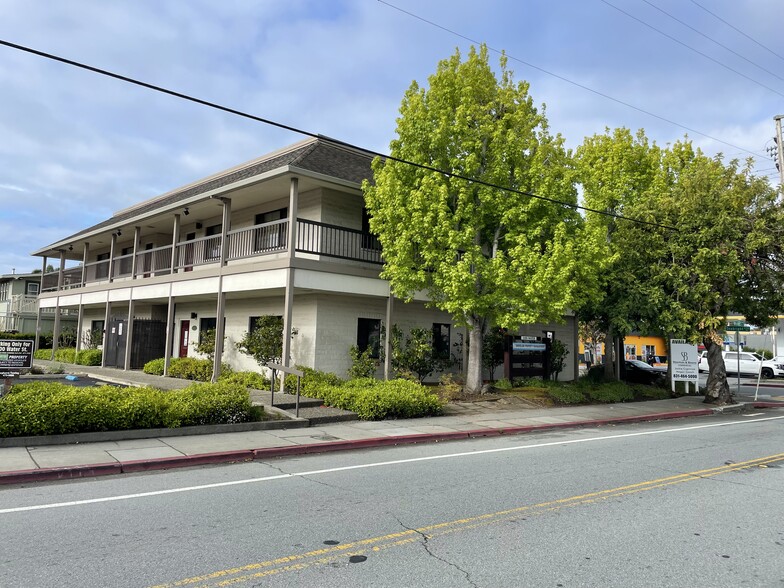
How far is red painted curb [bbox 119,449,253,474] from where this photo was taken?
27.5ft

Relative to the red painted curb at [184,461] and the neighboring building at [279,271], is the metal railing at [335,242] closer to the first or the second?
the neighboring building at [279,271]

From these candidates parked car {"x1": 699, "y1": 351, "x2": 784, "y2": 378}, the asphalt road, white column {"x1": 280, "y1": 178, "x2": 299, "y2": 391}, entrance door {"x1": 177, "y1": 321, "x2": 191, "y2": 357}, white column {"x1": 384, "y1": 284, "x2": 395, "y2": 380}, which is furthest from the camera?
parked car {"x1": 699, "y1": 351, "x2": 784, "y2": 378}

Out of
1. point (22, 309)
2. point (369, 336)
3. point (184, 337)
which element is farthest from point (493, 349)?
point (22, 309)

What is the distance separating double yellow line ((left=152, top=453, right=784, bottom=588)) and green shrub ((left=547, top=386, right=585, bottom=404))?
11005 mm

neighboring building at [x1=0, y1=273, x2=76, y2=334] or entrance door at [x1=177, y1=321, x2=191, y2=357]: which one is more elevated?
neighboring building at [x1=0, y1=273, x2=76, y2=334]

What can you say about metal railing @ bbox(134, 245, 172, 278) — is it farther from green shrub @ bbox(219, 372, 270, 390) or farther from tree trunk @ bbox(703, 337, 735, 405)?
tree trunk @ bbox(703, 337, 735, 405)

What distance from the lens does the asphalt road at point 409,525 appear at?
4.40m

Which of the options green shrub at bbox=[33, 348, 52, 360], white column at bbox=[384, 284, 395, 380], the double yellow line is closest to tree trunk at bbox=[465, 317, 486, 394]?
white column at bbox=[384, 284, 395, 380]

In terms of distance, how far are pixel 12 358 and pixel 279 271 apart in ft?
22.8

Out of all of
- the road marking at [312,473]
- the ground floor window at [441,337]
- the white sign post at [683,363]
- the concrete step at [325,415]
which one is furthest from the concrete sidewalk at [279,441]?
the white sign post at [683,363]

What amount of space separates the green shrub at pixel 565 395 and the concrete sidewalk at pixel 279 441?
117 centimetres

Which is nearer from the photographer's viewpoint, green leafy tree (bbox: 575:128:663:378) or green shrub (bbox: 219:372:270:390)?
green shrub (bbox: 219:372:270:390)

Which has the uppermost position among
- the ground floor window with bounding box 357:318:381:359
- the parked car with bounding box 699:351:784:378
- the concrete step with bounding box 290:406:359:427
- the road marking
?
the ground floor window with bounding box 357:318:381:359

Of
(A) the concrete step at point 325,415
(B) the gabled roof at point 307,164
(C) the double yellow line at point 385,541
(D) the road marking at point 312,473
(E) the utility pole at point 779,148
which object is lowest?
(D) the road marking at point 312,473
